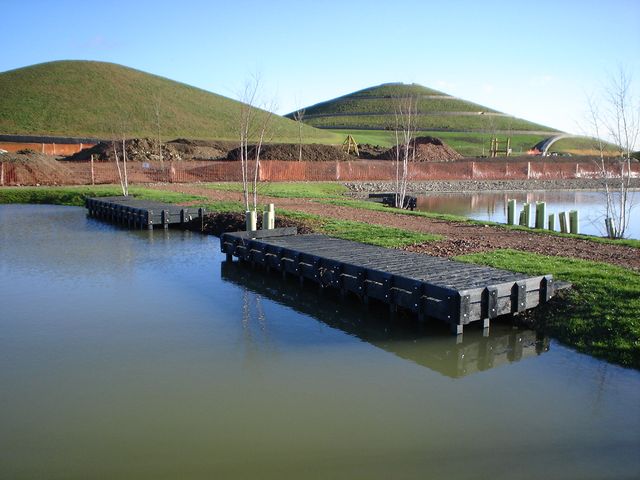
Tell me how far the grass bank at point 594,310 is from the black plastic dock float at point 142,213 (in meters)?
12.8

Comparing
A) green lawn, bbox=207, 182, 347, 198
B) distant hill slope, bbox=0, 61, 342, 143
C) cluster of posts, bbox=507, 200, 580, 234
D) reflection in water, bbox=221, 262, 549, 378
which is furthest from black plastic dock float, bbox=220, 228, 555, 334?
distant hill slope, bbox=0, 61, 342, 143

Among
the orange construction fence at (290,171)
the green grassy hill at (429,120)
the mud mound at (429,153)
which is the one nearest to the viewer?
the orange construction fence at (290,171)

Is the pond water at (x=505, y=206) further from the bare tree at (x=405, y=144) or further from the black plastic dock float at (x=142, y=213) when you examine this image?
the black plastic dock float at (x=142, y=213)

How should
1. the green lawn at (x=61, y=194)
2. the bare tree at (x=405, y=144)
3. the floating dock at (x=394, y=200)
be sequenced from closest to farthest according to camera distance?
the bare tree at (x=405, y=144) < the green lawn at (x=61, y=194) < the floating dock at (x=394, y=200)

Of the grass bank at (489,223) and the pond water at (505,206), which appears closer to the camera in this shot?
the grass bank at (489,223)

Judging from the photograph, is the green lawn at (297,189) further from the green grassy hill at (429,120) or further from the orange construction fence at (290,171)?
the green grassy hill at (429,120)

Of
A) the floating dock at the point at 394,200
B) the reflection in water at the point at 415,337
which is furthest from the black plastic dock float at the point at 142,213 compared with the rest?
the floating dock at the point at 394,200

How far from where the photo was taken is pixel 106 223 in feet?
79.3

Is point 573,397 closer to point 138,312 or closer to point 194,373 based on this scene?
point 194,373

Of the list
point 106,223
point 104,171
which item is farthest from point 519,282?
point 104,171

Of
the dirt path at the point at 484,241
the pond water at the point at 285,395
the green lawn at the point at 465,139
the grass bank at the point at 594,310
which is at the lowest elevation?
the pond water at the point at 285,395

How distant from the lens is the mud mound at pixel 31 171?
38.3m

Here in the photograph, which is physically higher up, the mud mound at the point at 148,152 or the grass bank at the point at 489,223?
the mud mound at the point at 148,152

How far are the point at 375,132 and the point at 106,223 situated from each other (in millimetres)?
107235
